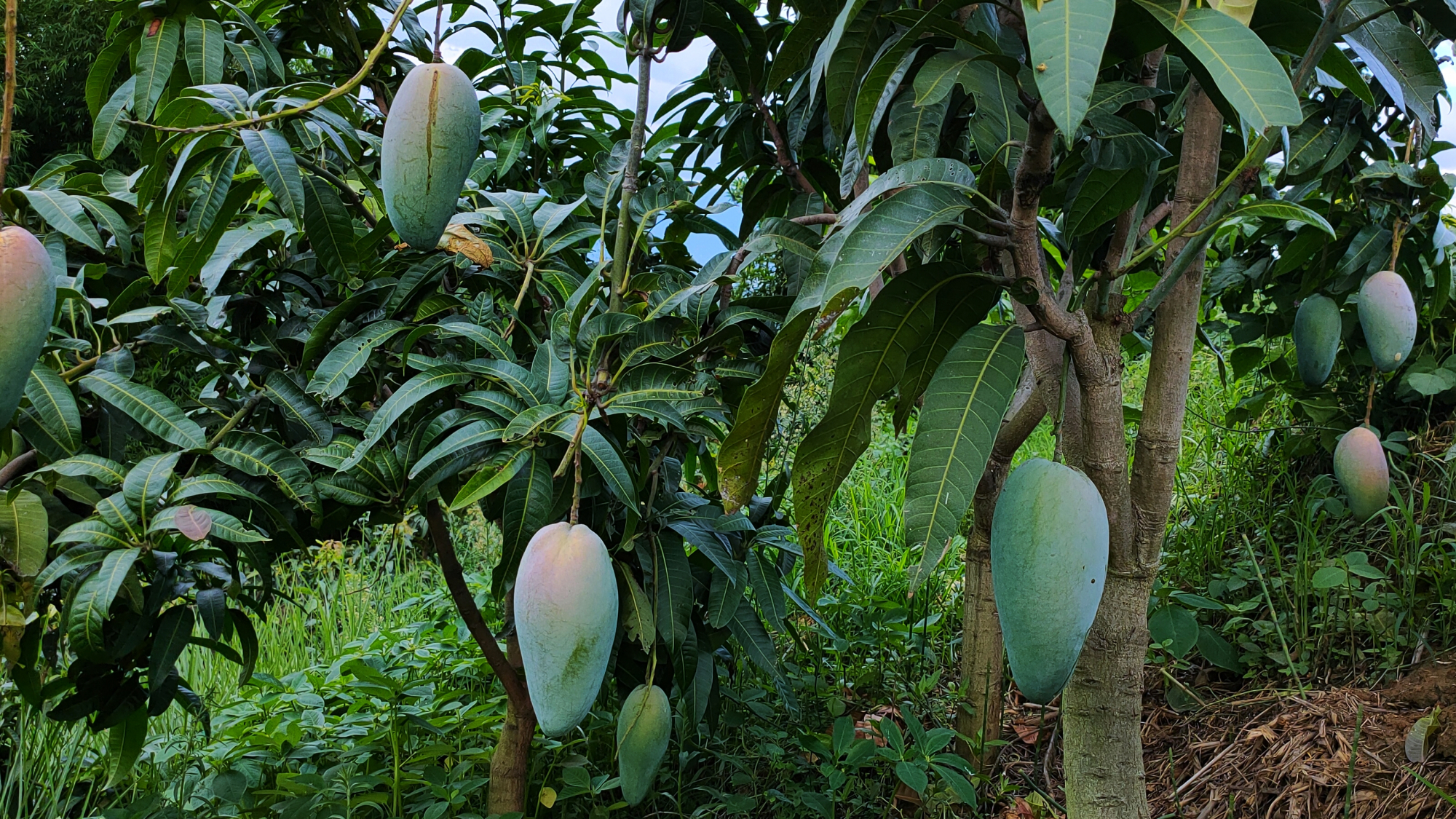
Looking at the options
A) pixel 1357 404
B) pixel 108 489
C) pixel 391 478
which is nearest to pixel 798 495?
pixel 391 478

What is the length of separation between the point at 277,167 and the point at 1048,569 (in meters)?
0.81

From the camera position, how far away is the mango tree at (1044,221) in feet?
2.21

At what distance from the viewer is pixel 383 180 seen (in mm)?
803

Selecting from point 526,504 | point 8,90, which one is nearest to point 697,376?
point 526,504

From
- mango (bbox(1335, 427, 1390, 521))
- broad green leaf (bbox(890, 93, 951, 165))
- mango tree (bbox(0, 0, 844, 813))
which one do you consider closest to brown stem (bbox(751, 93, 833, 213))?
mango tree (bbox(0, 0, 844, 813))

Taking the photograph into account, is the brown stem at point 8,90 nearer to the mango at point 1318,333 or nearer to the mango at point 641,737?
the mango at point 641,737

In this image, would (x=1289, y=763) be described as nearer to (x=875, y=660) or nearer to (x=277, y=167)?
(x=875, y=660)

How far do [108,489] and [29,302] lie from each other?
1.97ft

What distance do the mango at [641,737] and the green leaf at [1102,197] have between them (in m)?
0.70

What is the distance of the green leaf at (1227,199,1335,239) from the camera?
675mm

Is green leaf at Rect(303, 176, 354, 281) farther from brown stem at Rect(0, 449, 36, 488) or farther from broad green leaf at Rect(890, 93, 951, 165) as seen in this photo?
broad green leaf at Rect(890, 93, 951, 165)

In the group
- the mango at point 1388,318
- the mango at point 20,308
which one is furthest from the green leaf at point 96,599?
the mango at point 1388,318

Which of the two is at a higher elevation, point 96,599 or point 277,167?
point 277,167

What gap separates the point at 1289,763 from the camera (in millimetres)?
1581
